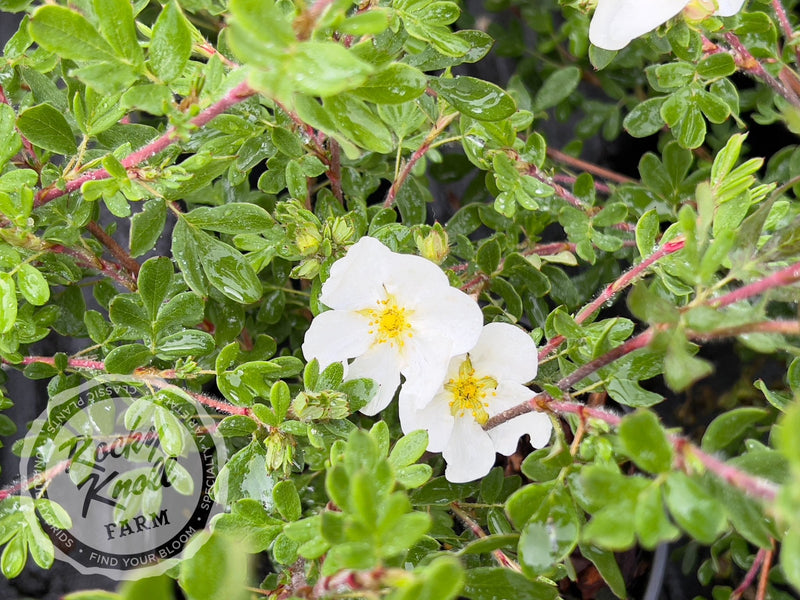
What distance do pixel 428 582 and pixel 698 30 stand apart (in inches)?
26.2

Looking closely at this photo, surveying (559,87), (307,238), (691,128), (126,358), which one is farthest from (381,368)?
(559,87)

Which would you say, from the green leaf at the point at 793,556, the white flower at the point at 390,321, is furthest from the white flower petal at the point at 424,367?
the green leaf at the point at 793,556

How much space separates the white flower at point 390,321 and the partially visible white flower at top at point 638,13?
287 millimetres

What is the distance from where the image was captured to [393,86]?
590mm

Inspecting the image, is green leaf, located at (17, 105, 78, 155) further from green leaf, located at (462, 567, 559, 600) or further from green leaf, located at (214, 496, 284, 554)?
green leaf, located at (462, 567, 559, 600)

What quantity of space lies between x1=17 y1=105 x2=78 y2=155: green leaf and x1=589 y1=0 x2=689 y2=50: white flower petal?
0.53 metres

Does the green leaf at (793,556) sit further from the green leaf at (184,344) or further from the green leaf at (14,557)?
the green leaf at (14,557)

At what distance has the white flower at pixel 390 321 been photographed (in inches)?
27.9

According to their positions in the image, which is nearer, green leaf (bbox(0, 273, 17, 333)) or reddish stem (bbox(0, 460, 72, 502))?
green leaf (bbox(0, 273, 17, 333))

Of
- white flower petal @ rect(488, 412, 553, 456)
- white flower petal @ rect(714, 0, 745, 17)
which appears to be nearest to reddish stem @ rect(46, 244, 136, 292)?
white flower petal @ rect(488, 412, 553, 456)

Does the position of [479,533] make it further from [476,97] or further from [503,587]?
[476,97]

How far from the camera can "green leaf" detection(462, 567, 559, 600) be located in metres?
0.64

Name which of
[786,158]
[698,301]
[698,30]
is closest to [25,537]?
[698,301]

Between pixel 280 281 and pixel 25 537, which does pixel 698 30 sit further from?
pixel 25 537
